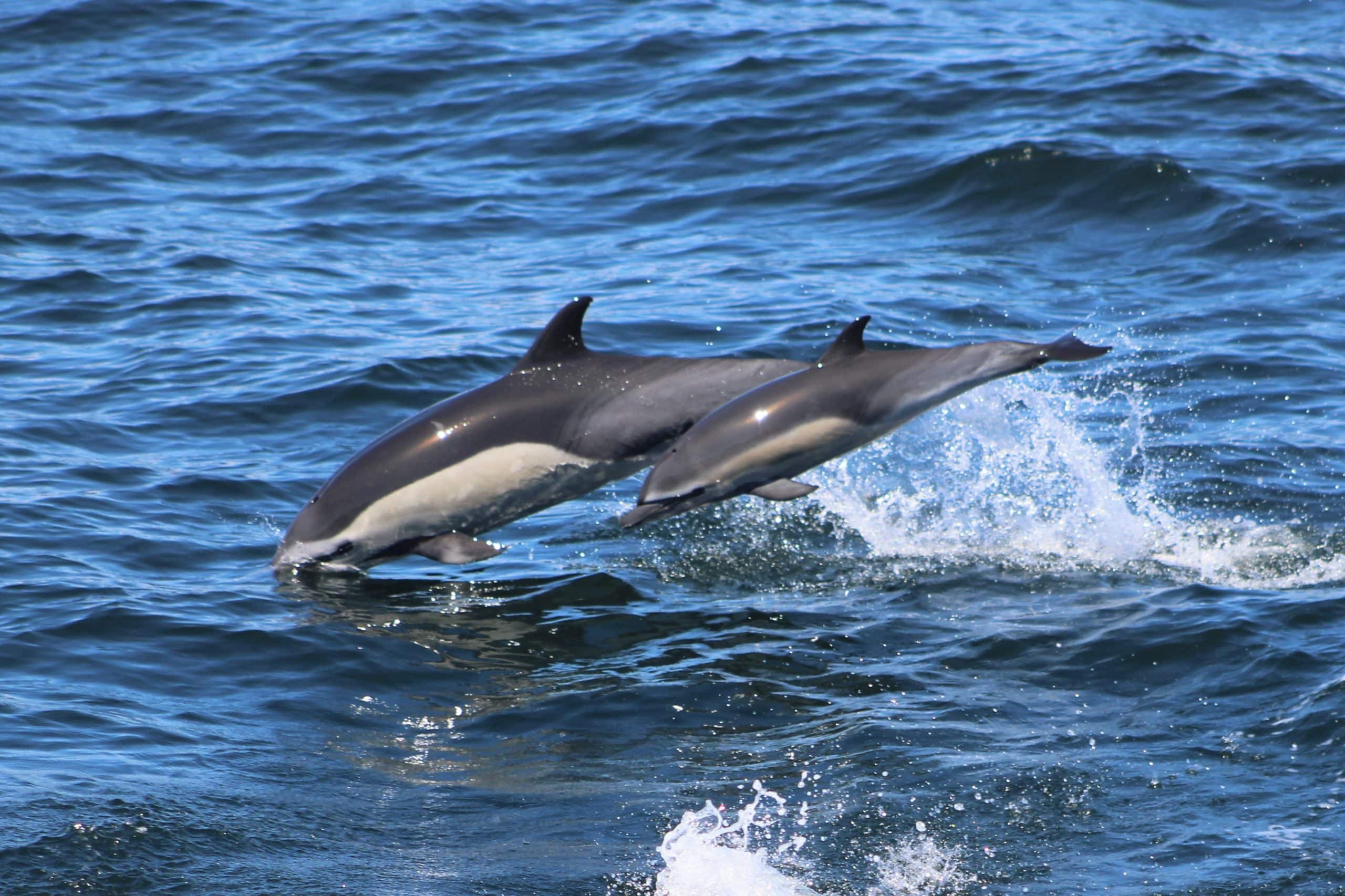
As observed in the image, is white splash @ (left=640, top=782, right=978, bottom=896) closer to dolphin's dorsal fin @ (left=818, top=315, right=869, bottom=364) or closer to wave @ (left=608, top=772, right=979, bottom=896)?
wave @ (left=608, top=772, right=979, bottom=896)

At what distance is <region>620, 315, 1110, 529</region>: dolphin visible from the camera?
316 inches

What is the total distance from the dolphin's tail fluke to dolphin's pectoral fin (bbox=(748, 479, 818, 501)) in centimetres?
129

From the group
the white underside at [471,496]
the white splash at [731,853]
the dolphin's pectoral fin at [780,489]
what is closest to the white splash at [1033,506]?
the dolphin's pectoral fin at [780,489]

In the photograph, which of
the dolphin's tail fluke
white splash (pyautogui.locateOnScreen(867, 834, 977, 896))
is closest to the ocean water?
white splash (pyautogui.locateOnScreen(867, 834, 977, 896))

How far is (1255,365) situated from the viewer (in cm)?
1291

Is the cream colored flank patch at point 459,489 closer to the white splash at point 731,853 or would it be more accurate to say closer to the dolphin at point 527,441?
the dolphin at point 527,441

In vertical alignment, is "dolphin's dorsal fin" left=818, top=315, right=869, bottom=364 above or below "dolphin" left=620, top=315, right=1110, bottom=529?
above

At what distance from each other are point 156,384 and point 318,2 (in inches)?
578

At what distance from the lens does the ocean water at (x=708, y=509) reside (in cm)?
654

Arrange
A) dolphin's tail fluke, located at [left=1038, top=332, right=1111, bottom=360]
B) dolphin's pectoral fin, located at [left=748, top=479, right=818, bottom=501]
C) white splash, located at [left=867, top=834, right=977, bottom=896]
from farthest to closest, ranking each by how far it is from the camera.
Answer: dolphin's pectoral fin, located at [left=748, top=479, right=818, bottom=501] < dolphin's tail fluke, located at [left=1038, top=332, right=1111, bottom=360] < white splash, located at [left=867, top=834, right=977, bottom=896]

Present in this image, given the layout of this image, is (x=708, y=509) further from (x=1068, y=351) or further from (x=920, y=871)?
(x=920, y=871)

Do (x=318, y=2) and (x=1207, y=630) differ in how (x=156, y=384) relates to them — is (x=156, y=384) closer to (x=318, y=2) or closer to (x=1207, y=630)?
(x=1207, y=630)

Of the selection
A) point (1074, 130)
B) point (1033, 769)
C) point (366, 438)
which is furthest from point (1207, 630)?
point (1074, 130)

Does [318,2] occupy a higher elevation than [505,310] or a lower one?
higher
